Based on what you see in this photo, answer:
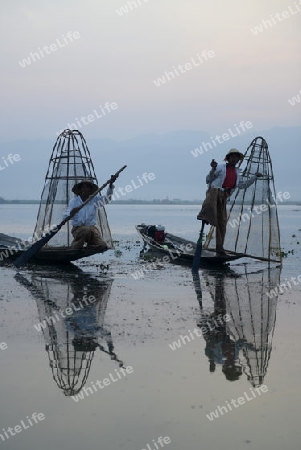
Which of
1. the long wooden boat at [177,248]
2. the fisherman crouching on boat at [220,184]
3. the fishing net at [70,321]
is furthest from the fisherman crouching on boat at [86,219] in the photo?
the long wooden boat at [177,248]

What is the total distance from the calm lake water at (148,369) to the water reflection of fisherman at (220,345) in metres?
0.01

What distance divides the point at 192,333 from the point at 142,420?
2389 millimetres

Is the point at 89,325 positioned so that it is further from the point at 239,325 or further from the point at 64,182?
the point at 64,182

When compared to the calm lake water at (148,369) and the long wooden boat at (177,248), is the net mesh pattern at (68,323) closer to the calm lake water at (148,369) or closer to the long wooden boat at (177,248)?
the calm lake water at (148,369)

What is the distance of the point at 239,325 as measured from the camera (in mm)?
6758

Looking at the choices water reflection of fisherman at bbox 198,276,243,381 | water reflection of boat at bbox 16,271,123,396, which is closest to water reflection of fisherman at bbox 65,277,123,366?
water reflection of boat at bbox 16,271,123,396

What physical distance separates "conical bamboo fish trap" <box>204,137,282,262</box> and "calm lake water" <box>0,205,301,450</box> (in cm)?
486

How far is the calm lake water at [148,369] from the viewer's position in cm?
373

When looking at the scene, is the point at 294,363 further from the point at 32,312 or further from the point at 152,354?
the point at 32,312

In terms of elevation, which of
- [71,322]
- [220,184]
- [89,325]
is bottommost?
[89,325]

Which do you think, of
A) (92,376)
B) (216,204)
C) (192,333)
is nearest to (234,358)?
(192,333)

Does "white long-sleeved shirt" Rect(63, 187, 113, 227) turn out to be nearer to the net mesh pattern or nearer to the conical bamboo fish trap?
the net mesh pattern

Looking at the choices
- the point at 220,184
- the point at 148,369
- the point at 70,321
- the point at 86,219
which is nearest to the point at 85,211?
the point at 86,219

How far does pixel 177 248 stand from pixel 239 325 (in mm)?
8636
